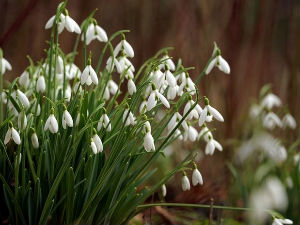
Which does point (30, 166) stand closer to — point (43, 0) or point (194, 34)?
point (194, 34)

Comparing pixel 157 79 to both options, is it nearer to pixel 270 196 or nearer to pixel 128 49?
pixel 128 49

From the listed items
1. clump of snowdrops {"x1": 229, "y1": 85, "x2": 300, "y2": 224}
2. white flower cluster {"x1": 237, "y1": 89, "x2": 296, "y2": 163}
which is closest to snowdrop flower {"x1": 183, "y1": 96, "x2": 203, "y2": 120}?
clump of snowdrops {"x1": 229, "y1": 85, "x2": 300, "y2": 224}

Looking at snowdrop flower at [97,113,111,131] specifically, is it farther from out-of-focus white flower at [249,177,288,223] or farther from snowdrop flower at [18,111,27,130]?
out-of-focus white flower at [249,177,288,223]

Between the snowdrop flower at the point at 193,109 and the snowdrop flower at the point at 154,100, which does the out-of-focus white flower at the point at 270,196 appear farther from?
the snowdrop flower at the point at 154,100

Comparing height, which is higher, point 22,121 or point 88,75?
point 88,75

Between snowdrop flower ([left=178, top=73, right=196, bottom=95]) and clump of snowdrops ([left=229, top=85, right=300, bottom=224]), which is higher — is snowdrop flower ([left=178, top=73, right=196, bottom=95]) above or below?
above

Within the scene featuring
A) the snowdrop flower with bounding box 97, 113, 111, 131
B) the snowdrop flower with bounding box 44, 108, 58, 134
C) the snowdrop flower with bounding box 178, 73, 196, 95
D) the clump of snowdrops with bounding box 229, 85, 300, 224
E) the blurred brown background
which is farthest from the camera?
the blurred brown background

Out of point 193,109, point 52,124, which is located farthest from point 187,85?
point 52,124
